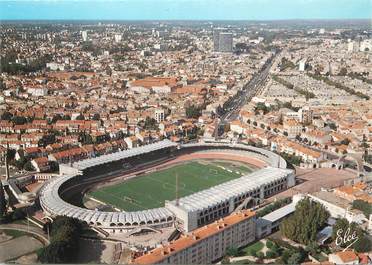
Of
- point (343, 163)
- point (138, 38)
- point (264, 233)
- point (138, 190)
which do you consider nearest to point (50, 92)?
point (138, 190)

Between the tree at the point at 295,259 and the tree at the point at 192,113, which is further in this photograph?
the tree at the point at 192,113

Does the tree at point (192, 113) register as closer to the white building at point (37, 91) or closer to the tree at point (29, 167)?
the white building at point (37, 91)

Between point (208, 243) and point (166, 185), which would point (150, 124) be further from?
point (208, 243)

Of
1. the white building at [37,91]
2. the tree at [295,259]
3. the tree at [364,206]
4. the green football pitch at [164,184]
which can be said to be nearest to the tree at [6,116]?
the white building at [37,91]

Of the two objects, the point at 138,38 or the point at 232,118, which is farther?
the point at 138,38

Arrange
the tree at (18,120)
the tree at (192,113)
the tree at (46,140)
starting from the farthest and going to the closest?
the tree at (192,113), the tree at (18,120), the tree at (46,140)

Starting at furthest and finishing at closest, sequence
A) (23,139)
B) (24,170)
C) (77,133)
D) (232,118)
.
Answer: (232,118) → (77,133) → (23,139) → (24,170)

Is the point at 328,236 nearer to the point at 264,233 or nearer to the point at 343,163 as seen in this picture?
the point at 264,233

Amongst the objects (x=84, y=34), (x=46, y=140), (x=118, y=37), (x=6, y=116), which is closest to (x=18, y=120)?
(x=6, y=116)
